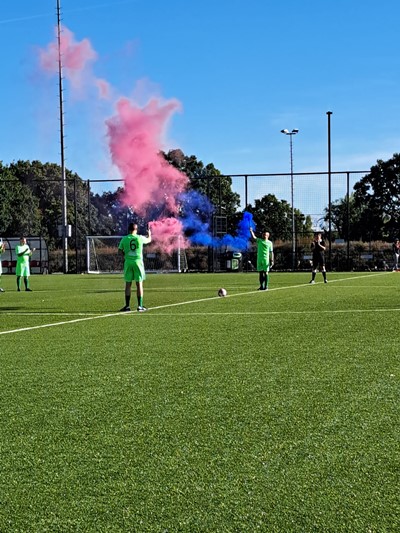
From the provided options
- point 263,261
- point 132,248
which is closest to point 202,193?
point 263,261

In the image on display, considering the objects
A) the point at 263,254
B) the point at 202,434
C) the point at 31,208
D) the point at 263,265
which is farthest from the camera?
the point at 31,208

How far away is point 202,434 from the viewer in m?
4.54

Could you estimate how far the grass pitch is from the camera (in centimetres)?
324

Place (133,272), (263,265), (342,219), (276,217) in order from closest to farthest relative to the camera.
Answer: (133,272) < (263,265) < (342,219) < (276,217)

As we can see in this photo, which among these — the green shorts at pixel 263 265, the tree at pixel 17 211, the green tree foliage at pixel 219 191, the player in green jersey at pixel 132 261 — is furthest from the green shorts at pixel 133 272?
the tree at pixel 17 211

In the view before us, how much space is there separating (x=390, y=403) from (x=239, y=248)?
135 ft

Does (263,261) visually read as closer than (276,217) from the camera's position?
Yes

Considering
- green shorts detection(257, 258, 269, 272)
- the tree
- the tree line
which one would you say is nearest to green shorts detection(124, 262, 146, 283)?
green shorts detection(257, 258, 269, 272)

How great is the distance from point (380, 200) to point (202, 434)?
6536cm

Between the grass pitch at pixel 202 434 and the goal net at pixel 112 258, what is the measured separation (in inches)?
1546

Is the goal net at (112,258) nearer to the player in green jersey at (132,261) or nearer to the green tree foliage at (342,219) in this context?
the green tree foliage at (342,219)

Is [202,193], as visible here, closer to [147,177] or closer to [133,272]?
[147,177]

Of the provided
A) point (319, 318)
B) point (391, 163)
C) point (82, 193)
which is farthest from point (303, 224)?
point (319, 318)

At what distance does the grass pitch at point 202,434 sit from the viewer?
3.24 metres
